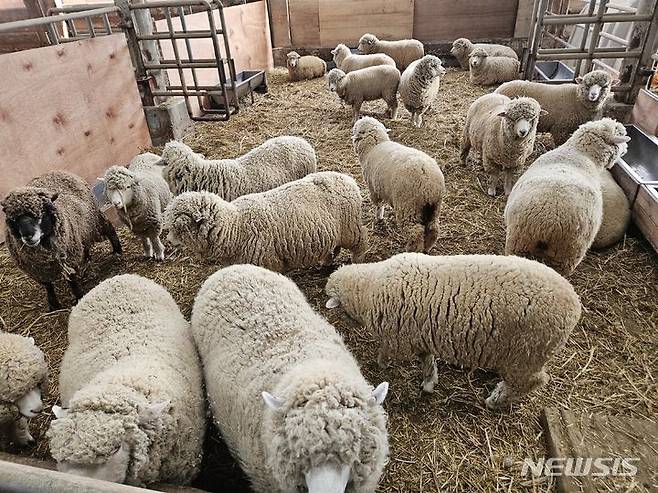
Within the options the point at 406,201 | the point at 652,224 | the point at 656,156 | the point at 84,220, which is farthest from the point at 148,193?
the point at 656,156

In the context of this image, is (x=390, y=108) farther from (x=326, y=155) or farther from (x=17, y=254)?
(x=17, y=254)

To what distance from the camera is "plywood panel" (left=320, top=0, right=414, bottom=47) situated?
1115cm

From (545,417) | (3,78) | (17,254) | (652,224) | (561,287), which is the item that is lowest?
(545,417)

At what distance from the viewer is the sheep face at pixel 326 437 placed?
54.5 inches

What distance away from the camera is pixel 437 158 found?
19.4 ft

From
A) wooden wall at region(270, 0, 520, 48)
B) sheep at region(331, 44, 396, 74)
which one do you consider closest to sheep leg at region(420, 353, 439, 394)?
sheep at region(331, 44, 396, 74)

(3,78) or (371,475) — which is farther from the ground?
(3,78)

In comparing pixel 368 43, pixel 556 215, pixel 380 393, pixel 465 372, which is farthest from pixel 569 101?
pixel 368 43

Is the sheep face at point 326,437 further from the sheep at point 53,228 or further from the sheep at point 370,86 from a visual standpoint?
the sheep at point 370,86

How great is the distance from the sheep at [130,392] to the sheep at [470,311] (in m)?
1.07

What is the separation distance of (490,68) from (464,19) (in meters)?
3.22

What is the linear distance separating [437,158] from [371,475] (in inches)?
201

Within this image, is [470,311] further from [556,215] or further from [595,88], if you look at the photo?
[595,88]

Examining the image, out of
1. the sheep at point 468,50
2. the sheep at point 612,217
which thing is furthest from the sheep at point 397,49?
the sheep at point 612,217
